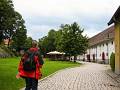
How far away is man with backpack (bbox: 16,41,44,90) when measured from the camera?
461 inches

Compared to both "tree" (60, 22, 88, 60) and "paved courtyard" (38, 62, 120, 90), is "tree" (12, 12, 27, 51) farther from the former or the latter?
"paved courtyard" (38, 62, 120, 90)

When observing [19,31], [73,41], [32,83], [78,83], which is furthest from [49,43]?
[32,83]

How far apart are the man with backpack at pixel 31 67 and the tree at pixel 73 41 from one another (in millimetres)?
65661

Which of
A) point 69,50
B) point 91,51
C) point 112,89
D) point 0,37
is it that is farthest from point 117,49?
point 91,51

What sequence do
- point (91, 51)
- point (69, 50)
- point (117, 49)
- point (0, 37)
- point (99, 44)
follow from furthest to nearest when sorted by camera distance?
point (91, 51) → point (99, 44) → point (69, 50) → point (0, 37) → point (117, 49)

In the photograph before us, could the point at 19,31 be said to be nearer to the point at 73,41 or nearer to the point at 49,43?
the point at 73,41

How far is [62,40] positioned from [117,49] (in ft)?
170

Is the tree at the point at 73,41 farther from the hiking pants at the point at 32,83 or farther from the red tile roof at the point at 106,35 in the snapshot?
the hiking pants at the point at 32,83

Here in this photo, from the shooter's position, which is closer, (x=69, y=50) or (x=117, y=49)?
(x=117, y=49)

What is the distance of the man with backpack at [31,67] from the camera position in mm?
11711

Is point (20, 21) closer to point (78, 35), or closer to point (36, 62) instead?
point (78, 35)

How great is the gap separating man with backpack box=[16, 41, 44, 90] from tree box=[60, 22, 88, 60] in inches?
2585

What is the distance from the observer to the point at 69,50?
7862cm

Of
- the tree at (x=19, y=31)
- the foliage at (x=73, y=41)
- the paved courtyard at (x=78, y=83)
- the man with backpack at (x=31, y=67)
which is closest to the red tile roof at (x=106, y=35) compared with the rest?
the foliage at (x=73, y=41)
